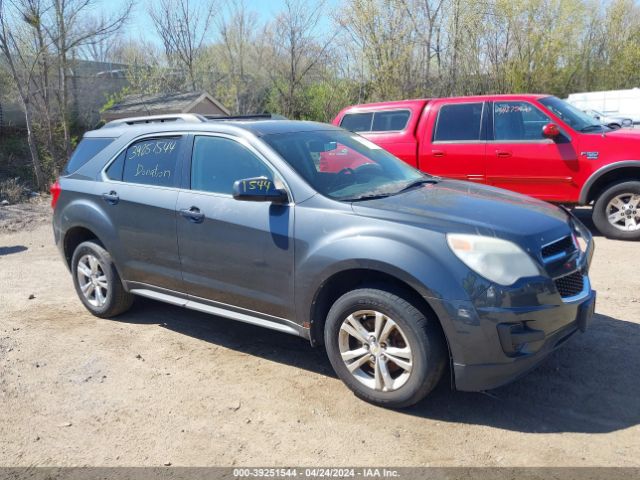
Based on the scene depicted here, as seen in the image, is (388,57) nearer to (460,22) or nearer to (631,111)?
(460,22)

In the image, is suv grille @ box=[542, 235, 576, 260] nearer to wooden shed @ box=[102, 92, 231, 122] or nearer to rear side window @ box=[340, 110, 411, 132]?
rear side window @ box=[340, 110, 411, 132]

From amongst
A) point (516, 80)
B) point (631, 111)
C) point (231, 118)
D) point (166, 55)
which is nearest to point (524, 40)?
point (516, 80)

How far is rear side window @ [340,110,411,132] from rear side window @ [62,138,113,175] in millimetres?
4889

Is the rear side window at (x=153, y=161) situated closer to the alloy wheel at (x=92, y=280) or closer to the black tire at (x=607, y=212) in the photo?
the alloy wheel at (x=92, y=280)

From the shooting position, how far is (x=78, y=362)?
4410 mm

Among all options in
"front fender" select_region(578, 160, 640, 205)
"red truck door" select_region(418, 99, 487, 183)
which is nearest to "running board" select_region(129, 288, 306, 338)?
"red truck door" select_region(418, 99, 487, 183)

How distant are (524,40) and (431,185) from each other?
17.4 m

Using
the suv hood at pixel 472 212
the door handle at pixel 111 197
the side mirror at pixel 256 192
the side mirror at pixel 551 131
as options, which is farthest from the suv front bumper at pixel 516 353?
the side mirror at pixel 551 131

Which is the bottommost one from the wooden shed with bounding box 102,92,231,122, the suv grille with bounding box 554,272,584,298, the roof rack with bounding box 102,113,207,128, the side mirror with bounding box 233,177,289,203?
the suv grille with bounding box 554,272,584,298

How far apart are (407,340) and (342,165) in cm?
153

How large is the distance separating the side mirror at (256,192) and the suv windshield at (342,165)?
23 cm

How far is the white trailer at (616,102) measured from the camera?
1645 cm

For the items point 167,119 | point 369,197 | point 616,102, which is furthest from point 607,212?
point 616,102

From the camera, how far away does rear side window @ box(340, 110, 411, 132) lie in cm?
892
